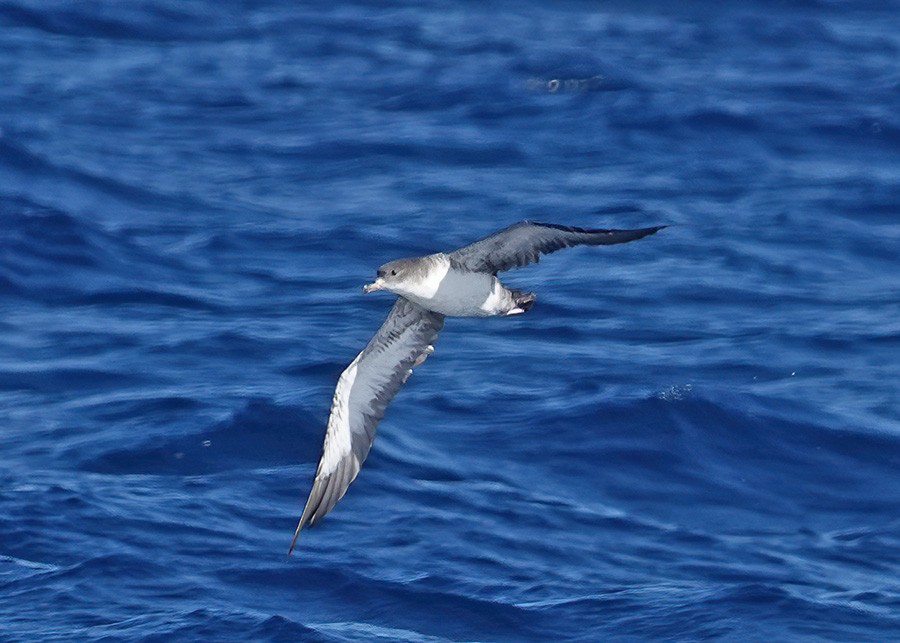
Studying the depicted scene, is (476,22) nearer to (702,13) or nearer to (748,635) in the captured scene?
(702,13)

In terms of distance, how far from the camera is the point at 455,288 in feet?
28.5

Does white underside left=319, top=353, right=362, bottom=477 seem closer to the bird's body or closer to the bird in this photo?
the bird

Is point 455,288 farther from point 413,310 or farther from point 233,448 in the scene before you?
point 233,448

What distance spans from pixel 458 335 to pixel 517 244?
21.4 ft

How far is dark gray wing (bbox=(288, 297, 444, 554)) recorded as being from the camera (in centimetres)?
934

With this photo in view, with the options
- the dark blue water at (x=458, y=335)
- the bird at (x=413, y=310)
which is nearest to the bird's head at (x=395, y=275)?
the bird at (x=413, y=310)

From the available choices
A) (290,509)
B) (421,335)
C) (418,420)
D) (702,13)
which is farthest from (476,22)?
(421,335)

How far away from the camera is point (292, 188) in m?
18.0

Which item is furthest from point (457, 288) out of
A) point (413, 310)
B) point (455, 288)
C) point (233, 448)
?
point (233, 448)

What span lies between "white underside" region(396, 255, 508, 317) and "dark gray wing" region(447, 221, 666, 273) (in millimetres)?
52

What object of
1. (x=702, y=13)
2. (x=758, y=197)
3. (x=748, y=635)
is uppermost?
(x=702, y=13)

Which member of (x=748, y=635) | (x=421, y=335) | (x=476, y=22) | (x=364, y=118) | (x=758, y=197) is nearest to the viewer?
(x=421, y=335)

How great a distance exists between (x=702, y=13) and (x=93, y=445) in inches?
545

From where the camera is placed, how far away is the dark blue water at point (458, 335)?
37.4 feet
